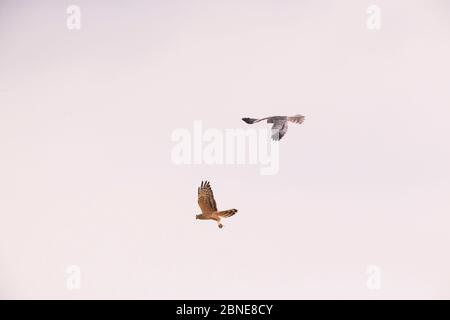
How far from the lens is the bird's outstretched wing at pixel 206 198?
7.19ft

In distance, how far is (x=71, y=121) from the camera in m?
2.20

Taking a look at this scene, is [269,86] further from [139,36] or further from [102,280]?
[102,280]

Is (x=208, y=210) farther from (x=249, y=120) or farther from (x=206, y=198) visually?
(x=249, y=120)

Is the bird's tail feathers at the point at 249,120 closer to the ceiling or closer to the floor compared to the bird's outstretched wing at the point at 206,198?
closer to the ceiling

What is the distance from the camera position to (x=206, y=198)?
219 centimetres

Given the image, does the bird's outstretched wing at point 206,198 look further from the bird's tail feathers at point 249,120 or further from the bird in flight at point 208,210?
the bird's tail feathers at point 249,120

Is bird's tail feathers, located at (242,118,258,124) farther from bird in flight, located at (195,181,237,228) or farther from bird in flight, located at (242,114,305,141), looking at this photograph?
bird in flight, located at (195,181,237,228)

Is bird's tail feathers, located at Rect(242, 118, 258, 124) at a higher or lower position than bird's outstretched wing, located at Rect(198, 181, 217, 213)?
higher

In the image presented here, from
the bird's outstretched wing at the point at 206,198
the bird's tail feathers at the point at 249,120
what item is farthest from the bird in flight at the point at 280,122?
the bird's outstretched wing at the point at 206,198

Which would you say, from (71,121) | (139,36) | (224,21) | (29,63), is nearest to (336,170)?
(224,21)

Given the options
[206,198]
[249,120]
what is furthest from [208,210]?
[249,120]

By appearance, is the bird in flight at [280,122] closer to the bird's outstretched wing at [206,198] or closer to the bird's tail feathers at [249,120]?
the bird's tail feathers at [249,120]

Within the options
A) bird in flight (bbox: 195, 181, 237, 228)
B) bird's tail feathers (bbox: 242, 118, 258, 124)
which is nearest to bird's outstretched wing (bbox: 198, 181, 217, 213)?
bird in flight (bbox: 195, 181, 237, 228)

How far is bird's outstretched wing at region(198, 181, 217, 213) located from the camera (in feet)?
7.19
